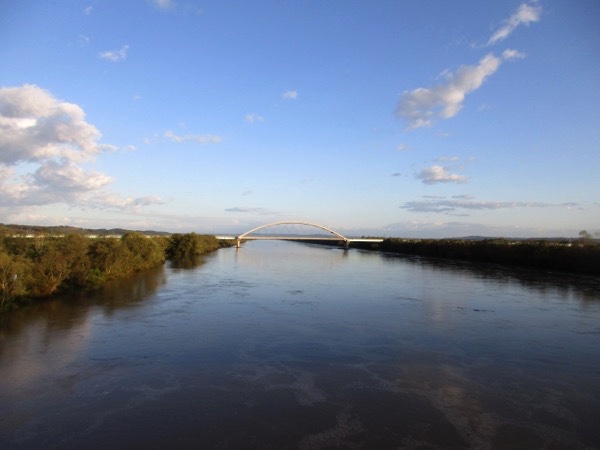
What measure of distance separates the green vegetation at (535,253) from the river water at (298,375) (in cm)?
1254

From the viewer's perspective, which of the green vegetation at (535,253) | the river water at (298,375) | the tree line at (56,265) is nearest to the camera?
the river water at (298,375)

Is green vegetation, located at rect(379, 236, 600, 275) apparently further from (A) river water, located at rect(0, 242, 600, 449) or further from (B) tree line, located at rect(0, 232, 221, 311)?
(B) tree line, located at rect(0, 232, 221, 311)

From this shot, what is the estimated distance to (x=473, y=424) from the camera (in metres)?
5.36

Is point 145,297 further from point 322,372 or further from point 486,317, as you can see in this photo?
point 486,317

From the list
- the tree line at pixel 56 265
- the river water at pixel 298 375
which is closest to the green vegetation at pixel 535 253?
the river water at pixel 298 375

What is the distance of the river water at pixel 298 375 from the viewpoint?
202 inches

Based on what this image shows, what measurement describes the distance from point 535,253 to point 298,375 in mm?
25304

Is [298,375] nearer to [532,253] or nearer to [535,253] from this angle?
[535,253]

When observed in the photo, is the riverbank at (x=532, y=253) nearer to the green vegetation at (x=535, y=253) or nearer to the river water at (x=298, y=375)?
the green vegetation at (x=535, y=253)

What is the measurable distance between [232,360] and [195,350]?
101cm

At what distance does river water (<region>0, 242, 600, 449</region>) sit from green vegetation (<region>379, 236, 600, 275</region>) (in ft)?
41.1

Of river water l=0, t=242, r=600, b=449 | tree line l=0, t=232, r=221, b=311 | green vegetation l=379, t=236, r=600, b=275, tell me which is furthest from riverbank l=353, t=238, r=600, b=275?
tree line l=0, t=232, r=221, b=311

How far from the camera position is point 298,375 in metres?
7.02

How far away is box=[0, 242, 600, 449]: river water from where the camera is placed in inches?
202
